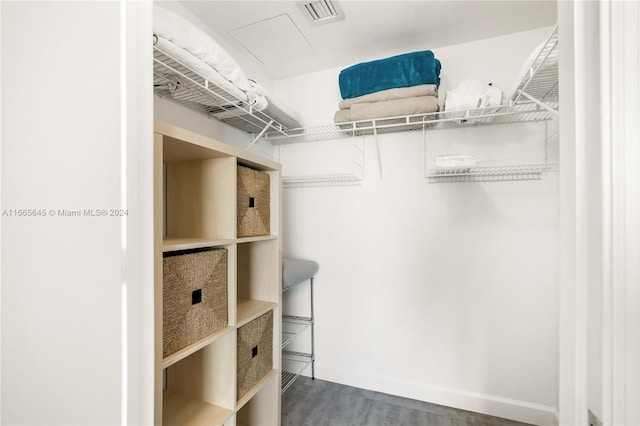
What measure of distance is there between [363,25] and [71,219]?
1635 millimetres

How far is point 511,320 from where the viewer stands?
1.63 m

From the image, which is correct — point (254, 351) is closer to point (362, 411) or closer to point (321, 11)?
point (362, 411)

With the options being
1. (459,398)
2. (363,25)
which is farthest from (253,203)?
(459,398)

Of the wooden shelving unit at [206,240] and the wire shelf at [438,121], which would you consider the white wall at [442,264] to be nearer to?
the wire shelf at [438,121]

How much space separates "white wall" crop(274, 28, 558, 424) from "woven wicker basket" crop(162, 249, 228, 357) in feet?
3.36

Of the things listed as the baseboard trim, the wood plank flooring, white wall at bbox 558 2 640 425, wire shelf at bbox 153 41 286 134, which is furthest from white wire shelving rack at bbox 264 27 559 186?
the wood plank flooring

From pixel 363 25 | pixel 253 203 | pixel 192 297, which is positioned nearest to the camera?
pixel 192 297

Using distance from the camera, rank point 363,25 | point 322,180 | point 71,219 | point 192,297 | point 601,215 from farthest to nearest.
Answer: point 322,180
point 363,25
point 192,297
point 71,219
point 601,215

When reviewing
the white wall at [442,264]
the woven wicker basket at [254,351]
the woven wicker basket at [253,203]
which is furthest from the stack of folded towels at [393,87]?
the woven wicker basket at [254,351]

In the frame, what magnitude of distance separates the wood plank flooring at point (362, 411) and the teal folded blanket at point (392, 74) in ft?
6.36

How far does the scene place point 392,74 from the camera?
1.60 m

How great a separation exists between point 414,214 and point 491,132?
0.66 m

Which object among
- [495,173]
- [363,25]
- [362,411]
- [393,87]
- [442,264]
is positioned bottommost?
[362,411]

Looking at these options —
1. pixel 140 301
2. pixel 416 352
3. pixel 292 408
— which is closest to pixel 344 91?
pixel 140 301
